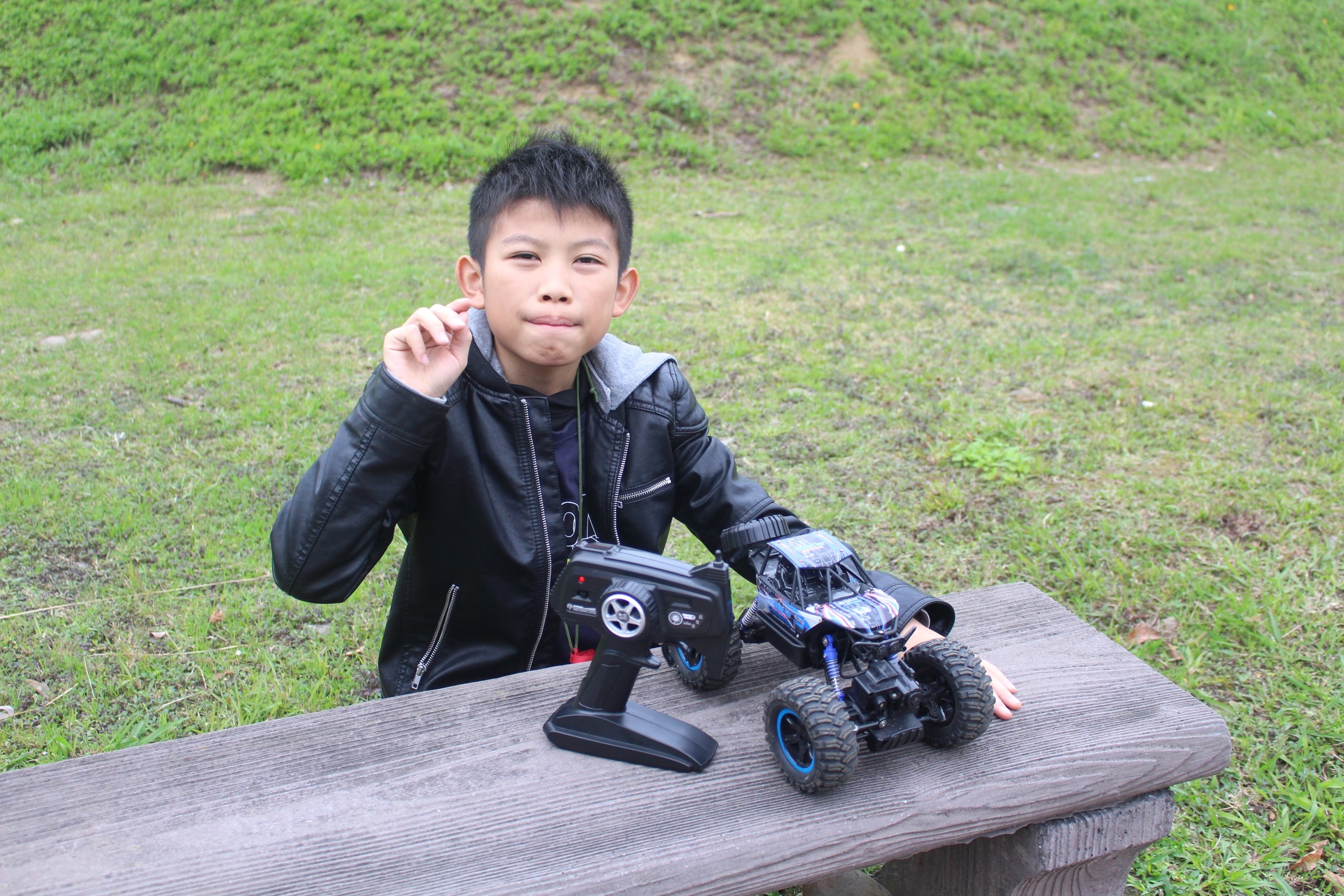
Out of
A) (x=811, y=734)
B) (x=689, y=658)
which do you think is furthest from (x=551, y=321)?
(x=811, y=734)

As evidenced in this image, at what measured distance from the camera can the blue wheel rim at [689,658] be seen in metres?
1.79

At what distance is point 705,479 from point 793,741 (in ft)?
2.39

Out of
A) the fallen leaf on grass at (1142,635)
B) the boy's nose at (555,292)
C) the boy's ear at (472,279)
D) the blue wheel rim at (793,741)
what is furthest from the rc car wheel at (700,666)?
the fallen leaf on grass at (1142,635)

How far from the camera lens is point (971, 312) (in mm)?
5746

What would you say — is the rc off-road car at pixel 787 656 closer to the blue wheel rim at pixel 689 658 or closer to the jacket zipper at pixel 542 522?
the blue wheel rim at pixel 689 658

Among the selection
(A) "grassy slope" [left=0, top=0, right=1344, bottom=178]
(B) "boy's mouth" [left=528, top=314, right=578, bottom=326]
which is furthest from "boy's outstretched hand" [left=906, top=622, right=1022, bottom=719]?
(A) "grassy slope" [left=0, top=0, right=1344, bottom=178]

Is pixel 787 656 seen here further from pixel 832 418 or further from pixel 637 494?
pixel 832 418

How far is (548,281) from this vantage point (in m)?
1.83

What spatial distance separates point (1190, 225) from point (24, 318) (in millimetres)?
7838

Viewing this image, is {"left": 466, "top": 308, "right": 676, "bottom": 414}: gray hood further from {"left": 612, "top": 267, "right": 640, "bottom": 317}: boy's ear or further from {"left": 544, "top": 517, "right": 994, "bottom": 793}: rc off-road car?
{"left": 544, "top": 517, "right": 994, "bottom": 793}: rc off-road car

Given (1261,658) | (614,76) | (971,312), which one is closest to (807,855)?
(1261,658)

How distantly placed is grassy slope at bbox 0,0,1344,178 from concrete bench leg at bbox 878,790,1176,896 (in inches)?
305

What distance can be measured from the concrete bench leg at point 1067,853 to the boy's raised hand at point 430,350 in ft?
3.98

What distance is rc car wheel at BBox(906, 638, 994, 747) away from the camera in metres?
1.50
